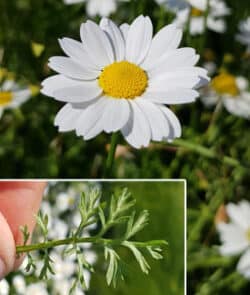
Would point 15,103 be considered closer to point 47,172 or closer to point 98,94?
point 47,172

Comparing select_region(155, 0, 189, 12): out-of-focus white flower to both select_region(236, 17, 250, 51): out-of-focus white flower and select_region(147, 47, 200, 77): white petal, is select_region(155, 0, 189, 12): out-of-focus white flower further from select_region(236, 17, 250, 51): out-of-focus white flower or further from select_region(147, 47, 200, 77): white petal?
select_region(147, 47, 200, 77): white petal

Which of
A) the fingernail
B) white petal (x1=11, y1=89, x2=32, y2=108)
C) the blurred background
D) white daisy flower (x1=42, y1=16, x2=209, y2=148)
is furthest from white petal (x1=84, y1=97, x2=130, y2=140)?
white petal (x1=11, y1=89, x2=32, y2=108)

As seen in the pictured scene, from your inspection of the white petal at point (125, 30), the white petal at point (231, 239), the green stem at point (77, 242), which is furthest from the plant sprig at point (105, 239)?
the white petal at point (231, 239)

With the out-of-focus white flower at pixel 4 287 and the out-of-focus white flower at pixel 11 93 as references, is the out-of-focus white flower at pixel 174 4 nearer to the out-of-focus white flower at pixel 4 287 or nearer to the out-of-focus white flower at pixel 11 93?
the out-of-focus white flower at pixel 11 93

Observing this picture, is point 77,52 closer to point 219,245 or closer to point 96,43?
point 96,43

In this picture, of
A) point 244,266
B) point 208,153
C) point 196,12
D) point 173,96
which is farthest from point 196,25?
point 173,96

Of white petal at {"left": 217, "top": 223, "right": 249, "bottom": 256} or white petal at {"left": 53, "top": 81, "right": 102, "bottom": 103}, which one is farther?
white petal at {"left": 217, "top": 223, "right": 249, "bottom": 256}

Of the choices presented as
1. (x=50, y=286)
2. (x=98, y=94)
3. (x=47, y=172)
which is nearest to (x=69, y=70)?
A: (x=98, y=94)
